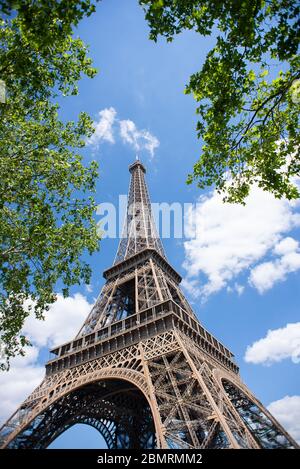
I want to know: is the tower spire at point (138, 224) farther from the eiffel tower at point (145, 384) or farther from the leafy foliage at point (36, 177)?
the leafy foliage at point (36, 177)

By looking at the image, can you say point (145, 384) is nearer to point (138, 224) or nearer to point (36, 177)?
point (36, 177)

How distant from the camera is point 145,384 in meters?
16.7

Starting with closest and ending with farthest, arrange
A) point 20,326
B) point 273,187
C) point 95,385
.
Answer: point 273,187 < point 20,326 < point 95,385

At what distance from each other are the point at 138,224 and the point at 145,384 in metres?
27.5

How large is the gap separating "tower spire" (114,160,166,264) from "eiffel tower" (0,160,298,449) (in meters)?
4.09

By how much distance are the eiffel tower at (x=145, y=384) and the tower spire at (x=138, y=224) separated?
409 cm

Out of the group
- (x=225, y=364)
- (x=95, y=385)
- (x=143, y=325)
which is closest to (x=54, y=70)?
(x=143, y=325)

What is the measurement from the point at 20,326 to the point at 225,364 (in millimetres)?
18743

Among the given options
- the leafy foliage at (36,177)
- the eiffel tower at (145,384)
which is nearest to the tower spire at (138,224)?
the eiffel tower at (145,384)

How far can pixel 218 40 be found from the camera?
27.3 ft

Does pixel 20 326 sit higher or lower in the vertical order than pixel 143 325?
lower

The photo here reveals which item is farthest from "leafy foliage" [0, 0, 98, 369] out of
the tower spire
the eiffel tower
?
the tower spire

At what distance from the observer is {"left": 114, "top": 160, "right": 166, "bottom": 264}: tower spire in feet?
124

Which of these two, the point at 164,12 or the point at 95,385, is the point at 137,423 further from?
the point at 164,12
